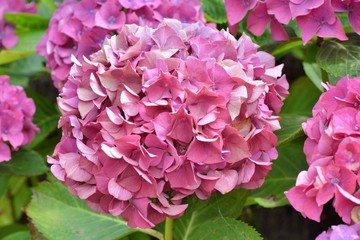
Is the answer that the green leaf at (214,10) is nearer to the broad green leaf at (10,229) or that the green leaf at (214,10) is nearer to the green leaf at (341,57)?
the green leaf at (341,57)

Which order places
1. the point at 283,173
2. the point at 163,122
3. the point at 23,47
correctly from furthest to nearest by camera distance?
→ the point at 23,47, the point at 283,173, the point at 163,122

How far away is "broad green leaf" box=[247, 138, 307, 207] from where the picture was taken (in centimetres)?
145

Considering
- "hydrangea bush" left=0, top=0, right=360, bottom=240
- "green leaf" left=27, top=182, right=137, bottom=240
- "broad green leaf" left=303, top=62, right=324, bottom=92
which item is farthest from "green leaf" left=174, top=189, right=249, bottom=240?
"broad green leaf" left=303, top=62, right=324, bottom=92

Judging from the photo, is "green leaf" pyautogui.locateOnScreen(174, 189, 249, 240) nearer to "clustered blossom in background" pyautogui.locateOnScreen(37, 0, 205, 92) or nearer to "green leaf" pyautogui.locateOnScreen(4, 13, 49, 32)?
"clustered blossom in background" pyautogui.locateOnScreen(37, 0, 205, 92)

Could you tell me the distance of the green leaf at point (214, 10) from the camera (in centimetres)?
155

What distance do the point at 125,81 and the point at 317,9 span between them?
364mm

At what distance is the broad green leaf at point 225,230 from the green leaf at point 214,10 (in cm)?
49

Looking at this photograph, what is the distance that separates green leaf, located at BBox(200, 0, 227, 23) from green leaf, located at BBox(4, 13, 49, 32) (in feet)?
1.56

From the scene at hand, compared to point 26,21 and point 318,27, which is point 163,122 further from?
point 26,21

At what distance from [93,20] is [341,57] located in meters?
0.50

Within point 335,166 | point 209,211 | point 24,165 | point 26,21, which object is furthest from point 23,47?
point 335,166

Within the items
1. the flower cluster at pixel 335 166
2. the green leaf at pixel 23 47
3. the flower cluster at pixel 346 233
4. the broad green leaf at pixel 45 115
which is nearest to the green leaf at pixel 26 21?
the green leaf at pixel 23 47

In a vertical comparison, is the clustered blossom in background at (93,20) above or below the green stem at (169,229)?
above

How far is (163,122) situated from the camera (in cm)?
103
